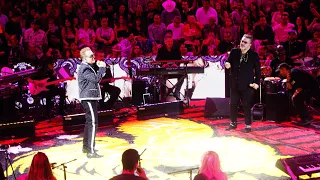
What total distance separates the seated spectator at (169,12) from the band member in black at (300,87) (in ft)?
19.2

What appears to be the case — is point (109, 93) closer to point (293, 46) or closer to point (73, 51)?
point (73, 51)

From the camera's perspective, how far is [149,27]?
1473 centimetres

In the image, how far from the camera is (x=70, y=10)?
14828 millimetres

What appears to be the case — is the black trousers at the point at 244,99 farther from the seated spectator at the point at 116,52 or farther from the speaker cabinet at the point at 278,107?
the seated spectator at the point at 116,52

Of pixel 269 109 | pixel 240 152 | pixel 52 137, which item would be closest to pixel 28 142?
pixel 52 137

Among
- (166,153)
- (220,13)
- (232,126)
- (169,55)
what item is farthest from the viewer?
(220,13)

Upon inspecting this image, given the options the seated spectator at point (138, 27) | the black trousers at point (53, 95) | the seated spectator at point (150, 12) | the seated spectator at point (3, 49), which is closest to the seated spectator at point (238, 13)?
the seated spectator at point (150, 12)

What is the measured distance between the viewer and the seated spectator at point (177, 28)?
14.6 meters

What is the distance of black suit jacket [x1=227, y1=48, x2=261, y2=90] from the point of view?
9.19m

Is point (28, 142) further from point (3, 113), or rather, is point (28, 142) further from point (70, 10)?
point (70, 10)

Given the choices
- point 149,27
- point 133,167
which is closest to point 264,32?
point 149,27

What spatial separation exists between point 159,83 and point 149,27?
7.65 ft

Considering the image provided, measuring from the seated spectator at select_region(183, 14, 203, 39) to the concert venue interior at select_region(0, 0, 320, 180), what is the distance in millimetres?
34

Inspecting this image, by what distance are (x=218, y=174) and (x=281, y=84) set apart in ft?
21.8
